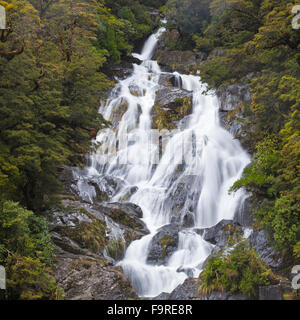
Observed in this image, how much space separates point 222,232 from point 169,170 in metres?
6.39

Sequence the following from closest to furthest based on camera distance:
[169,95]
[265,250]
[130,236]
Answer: [265,250] < [130,236] < [169,95]

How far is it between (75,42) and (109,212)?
25.4 ft

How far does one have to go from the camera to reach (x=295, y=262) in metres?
10.4

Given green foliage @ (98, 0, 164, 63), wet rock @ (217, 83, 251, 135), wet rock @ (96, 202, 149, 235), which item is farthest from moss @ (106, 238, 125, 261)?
green foliage @ (98, 0, 164, 63)

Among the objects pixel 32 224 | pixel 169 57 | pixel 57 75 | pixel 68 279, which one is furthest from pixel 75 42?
pixel 169 57

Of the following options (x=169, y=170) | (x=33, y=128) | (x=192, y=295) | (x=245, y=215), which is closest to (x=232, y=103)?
(x=169, y=170)

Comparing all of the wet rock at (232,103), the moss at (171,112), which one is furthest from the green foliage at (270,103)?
the moss at (171,112)

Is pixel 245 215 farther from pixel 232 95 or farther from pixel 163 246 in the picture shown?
pixel 232 95

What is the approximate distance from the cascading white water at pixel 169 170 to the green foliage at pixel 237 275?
7.51 feet

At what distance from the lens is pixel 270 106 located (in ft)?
46.6

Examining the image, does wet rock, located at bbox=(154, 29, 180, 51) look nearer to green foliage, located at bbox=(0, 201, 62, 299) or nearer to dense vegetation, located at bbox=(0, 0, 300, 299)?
dense vegetation, located at bbox=(0, 0, 300, 299)

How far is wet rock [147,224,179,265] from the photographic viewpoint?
497 inches

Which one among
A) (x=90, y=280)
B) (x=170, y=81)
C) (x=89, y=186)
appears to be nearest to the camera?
(x=90, y=280)
